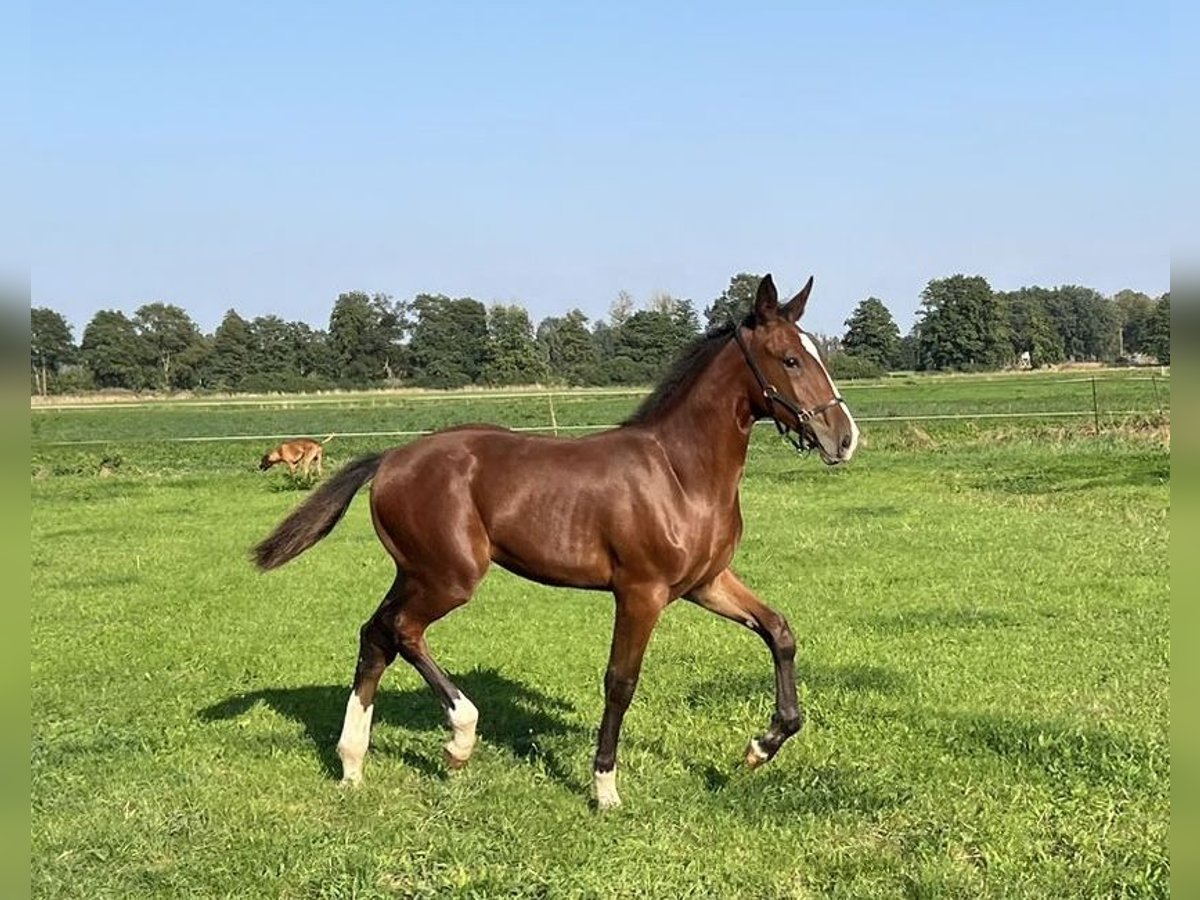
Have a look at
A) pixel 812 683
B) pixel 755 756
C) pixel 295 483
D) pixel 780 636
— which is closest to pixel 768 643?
pixel 780 636

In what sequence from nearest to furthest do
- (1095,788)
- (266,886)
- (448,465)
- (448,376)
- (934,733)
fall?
(266,886), (1095,788), (448,465), (934,733), (448,376)

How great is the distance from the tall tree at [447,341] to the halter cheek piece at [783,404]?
7345 centimetres

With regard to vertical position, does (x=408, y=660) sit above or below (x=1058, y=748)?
above

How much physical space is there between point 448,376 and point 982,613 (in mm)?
72344

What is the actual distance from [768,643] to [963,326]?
71.0 metres

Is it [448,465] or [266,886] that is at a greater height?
[448,465]

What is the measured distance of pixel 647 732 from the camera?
20.6 feet

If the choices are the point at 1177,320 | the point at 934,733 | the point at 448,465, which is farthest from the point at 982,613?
the point at 1177,320

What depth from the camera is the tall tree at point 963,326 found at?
221 ft

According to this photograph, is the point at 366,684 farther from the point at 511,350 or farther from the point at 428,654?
the point at 511,350

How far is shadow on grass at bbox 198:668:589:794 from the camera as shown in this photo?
19.5 feet

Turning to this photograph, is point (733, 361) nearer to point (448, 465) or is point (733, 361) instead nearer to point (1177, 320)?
point (448, 465)

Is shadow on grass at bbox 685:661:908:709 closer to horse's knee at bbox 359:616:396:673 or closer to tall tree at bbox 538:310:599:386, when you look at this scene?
horse's knee at bbox 359:616:396:673

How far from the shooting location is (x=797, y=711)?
5320 millimetres
